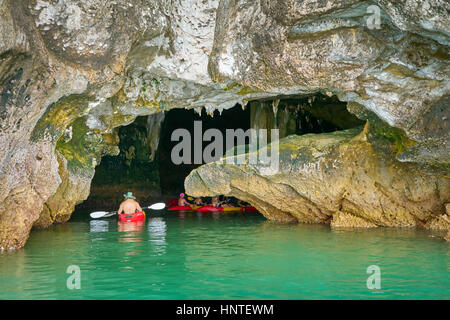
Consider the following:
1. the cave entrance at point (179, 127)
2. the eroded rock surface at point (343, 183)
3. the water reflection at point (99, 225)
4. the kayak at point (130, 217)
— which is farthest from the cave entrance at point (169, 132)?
the water reflection at point (99, 225)

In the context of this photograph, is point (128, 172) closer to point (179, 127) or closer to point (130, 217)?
point (179, 127)

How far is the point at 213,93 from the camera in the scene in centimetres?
872

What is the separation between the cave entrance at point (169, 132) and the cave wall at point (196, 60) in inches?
191

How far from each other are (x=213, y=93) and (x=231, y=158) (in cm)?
268

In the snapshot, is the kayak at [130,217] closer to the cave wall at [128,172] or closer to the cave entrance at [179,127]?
the cave wall at [128,172]

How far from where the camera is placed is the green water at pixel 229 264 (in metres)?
5.08

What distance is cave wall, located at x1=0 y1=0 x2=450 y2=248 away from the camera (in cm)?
599

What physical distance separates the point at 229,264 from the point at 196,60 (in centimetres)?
312

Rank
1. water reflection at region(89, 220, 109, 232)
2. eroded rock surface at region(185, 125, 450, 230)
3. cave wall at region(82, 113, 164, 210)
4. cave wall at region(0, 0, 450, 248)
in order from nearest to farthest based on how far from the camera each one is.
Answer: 1. cave wall at region(0, 0, 450, 248)
2. eroded rock surface at region(185, 125, 450, 230)
3. water reflection at region(89, 220, 109, 232)
4. cave wall at region(82, 113, 164, 210)

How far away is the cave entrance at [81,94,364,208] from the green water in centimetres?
Result: 443

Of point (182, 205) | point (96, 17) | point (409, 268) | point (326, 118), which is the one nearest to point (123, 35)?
point (96, 17)

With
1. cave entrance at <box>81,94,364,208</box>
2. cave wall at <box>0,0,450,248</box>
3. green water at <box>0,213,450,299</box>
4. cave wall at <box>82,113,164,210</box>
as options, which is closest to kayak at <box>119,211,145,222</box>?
green water at <box>0,213,450,299</box>

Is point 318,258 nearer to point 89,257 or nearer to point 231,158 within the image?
point 89,257

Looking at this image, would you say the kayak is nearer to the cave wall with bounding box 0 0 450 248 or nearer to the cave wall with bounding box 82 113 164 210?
the cave wall with bounding box 0 0 450 248
